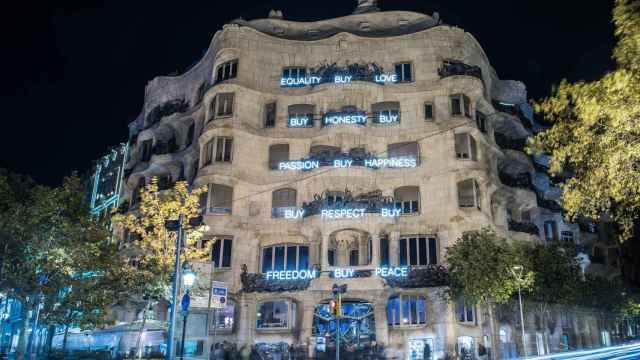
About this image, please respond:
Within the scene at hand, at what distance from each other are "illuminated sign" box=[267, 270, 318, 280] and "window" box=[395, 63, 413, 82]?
1871 centimetres

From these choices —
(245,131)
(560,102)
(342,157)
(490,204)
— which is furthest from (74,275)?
(490,204)

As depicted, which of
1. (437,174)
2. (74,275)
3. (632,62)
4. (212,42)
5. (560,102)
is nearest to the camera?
(632,62)

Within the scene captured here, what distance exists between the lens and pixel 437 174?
139 ft

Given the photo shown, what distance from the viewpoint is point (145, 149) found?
55.5 metres

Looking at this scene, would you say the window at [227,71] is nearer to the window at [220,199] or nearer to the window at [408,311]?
the window at [220,199]

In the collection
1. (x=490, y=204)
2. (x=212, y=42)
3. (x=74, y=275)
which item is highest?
(x=212, y=42)

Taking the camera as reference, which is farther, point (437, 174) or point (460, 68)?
point (460, 68)

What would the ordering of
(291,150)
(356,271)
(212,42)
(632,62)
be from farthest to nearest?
1. (212,42)
2. (291,150)
3. (356,271)
4. (632,62)

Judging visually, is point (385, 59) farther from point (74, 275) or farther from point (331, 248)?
point (74, 275)

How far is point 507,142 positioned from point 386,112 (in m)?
13.9

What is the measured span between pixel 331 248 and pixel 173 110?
846 inches

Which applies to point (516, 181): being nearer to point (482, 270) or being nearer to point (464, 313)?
point (464, 313)

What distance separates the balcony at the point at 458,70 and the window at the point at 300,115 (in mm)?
11592

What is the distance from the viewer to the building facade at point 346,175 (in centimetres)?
3994
